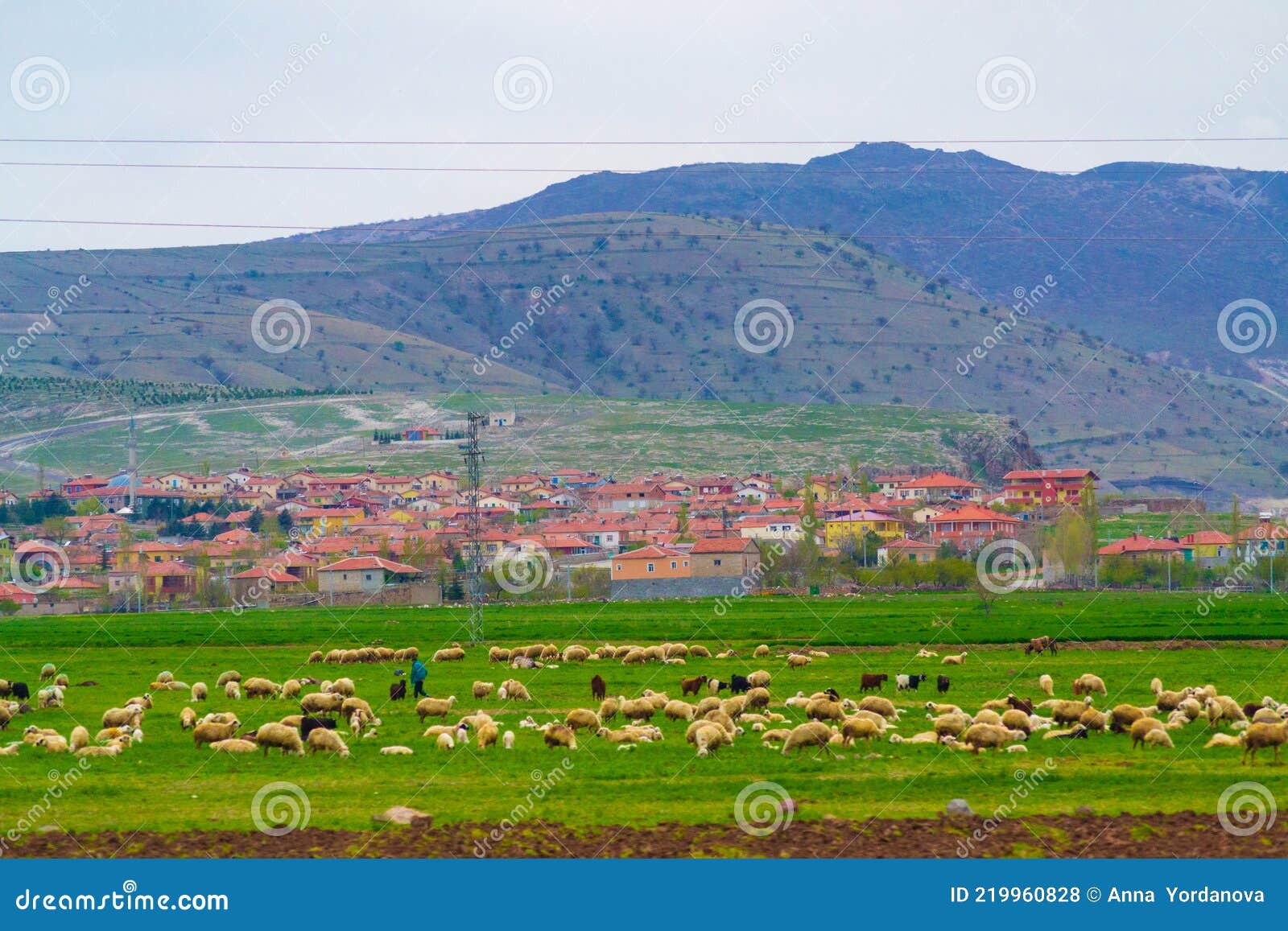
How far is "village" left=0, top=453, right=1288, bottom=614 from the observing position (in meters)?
80.4

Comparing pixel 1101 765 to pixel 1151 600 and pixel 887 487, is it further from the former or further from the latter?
pixel 887 487

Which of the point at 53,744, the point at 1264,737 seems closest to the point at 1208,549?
the point at 1264,737

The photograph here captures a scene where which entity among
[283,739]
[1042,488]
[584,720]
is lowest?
[1042,488]

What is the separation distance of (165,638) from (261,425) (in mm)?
122564

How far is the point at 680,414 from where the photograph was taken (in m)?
186

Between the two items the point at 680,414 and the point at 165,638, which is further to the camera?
the point at 680,414

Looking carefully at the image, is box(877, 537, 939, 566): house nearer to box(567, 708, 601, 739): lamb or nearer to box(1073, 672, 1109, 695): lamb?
box(1073, 672, 1109, 695): lamb

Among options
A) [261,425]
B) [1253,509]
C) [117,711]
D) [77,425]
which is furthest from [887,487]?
[117,711]

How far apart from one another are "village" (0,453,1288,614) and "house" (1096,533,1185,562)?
0.29 m

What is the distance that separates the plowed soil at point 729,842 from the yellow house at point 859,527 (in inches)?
3291

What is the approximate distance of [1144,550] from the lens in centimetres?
9150

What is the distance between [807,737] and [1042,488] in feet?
365

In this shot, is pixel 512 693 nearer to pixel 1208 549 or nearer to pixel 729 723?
pixel 729 723

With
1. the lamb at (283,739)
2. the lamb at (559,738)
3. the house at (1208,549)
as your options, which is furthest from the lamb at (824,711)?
the house at (1208,549)
